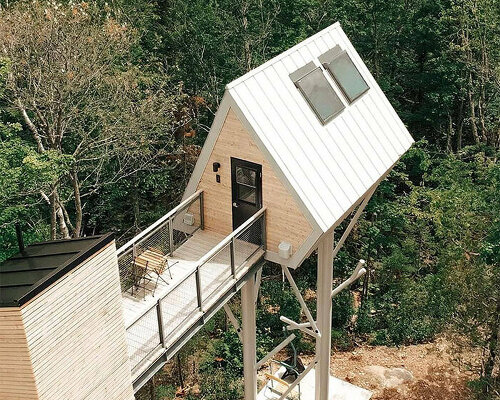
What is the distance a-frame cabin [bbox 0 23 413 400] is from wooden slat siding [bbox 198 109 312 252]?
0.03 metres

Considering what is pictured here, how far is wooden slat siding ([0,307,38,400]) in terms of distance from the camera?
28.0ft

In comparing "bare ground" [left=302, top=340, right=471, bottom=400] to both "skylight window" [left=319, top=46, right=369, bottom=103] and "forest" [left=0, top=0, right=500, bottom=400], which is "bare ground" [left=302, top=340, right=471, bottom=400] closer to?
"forest" [left=0, top=0, right=500, bottom=400]

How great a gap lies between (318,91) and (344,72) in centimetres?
164

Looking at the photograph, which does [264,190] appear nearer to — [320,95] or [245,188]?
[245,188]

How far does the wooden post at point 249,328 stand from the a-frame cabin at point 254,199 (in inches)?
1.3

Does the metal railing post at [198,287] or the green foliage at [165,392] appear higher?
the metal railing post at [198,287]

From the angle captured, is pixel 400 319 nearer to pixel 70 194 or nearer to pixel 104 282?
pixel 70 194

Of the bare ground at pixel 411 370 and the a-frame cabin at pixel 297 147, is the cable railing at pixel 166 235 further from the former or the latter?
the bare ground at pixel 411 370

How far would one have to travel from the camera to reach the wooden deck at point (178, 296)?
12289 mm

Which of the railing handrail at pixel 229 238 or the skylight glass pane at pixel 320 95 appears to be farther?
the skylight glass pane at pixel 320 95

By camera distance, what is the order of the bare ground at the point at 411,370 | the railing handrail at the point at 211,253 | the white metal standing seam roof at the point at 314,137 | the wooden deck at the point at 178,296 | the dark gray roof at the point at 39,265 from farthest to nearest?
1. the bare ground at the point at 411,370
2. the white metal standing seam roof at the point at 314,137
3. the wooden deck at the point at 178,296
4. the railing handrail at the point at 211,253
5. the dark gray roof at the point at 39,265

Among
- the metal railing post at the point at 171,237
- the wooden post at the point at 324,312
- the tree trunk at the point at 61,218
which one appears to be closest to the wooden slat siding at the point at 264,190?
the metal railing post at the point at 171,237

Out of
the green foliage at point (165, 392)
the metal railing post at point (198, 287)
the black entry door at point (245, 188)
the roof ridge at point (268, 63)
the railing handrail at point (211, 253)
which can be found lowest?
the green foliage at point (165, 392)

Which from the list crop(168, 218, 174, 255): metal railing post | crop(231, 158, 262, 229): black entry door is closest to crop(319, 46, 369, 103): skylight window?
crop(231, 158, 262, 229): black entry door
